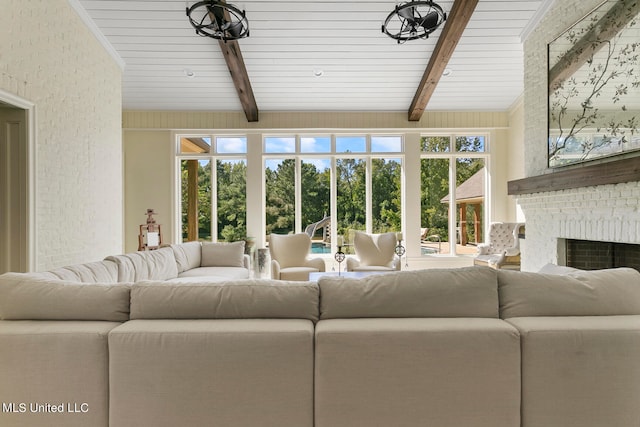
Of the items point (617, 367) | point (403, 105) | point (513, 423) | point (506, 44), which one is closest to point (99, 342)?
point (513, 423)

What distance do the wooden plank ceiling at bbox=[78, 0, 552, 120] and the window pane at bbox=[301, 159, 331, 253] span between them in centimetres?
110

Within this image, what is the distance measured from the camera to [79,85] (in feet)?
15.1

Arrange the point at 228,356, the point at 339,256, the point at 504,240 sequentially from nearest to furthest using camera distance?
the point at 228,356 < the point at 339,256 < the point at 504,240

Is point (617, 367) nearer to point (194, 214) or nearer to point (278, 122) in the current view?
point (278, 122)

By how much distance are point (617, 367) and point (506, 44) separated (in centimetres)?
516

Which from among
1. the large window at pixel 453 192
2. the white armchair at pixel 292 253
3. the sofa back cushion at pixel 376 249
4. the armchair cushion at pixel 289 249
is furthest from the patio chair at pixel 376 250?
the large window at pixel 453 192

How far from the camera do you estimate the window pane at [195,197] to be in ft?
24.1

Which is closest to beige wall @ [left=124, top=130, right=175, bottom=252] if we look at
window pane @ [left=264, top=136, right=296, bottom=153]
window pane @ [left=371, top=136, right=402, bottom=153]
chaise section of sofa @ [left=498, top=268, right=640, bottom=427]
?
window pane @ [left=264, top=136, right=296, bottom=153]

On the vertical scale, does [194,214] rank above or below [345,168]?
below

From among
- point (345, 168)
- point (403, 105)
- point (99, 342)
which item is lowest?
point (99, 342)

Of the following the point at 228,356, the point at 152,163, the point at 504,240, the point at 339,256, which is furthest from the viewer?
the point at 152,163

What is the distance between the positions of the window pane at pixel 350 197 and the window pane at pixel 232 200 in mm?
1855

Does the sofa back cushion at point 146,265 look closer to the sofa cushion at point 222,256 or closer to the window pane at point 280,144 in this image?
the sofa cushion at point 222,256

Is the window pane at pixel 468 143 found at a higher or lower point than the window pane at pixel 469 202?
higher
